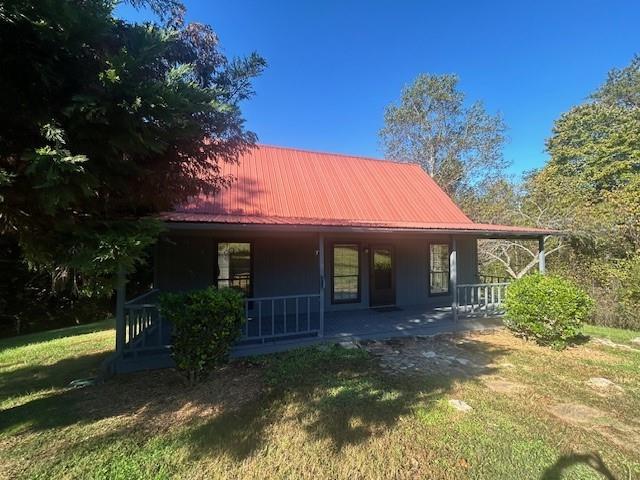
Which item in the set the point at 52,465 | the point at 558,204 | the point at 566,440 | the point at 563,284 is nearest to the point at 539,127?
the point at 558,204

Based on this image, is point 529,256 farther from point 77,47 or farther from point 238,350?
point 77,47

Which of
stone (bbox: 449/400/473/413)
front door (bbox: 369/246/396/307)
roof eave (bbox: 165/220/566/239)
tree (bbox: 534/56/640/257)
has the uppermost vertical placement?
tree (bbox: 534/56/640/257)

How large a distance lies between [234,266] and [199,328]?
13.6 ft

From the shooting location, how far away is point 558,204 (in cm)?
1581

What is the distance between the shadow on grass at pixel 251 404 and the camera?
3.72m

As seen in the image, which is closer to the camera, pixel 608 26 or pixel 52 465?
pixel 52 465

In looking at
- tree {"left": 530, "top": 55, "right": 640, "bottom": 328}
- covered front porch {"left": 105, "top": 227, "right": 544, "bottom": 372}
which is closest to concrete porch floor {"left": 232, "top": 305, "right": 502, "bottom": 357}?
covered front porch {"left": 105, "top": 227, "right": 544, "bottom": 372}

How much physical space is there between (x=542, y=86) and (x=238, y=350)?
19.2 metres

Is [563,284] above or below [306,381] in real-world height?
above

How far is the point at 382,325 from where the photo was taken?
820 centimetres

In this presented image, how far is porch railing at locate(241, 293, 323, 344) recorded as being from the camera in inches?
258

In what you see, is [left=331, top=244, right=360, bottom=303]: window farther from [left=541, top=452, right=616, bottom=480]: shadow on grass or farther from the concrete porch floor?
[left=541, top=452, right=616, bottom=480]: shadow on grass

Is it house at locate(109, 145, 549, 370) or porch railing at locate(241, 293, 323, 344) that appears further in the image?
house at locate(109, 145, 549, 370)

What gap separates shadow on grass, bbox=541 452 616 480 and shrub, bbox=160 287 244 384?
4111mm
